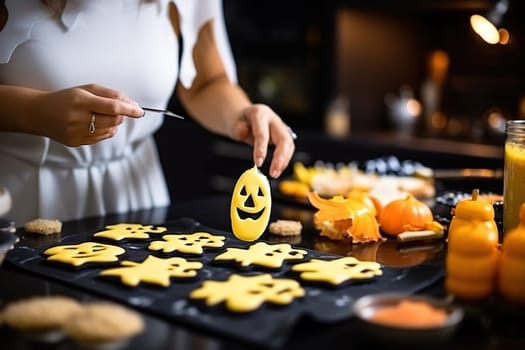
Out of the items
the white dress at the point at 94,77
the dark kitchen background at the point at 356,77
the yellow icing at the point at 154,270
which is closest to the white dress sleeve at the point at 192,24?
the white dress at the point at 94,77

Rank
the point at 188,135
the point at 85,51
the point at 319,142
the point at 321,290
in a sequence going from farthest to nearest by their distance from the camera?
the point at 188,135 → the point at 319,142 → the point at 85,51 → the point at 321,290

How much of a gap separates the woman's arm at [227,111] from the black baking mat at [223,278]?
28 cm

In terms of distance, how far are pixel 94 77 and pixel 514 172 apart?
83cm

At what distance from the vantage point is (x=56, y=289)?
947 mm

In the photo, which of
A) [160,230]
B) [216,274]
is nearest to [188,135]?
[160,230]

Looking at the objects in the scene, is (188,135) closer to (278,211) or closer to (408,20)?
(408,20)

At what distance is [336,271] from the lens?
99 cm

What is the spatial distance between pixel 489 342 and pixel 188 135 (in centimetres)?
282

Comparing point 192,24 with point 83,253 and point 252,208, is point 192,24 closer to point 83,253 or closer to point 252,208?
point 252,208

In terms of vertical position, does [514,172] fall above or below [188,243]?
above

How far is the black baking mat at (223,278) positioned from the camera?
80cm

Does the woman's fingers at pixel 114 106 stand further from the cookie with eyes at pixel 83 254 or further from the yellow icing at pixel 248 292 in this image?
the yellow icing at pixel 248 292

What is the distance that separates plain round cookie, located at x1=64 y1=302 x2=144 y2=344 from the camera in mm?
726

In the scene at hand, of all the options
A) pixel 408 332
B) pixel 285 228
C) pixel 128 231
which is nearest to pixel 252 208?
pixel 285 228
